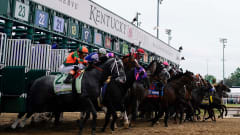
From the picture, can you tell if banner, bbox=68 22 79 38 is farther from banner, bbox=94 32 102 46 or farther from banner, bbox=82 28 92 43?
banner, bbox=94 32 102 46

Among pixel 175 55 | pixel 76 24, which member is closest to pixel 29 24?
pixel 76 24

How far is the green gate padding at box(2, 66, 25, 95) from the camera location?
778 centimetres

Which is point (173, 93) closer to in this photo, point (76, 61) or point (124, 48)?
point (76, 61)

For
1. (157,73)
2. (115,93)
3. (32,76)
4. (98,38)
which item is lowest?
(115,93)

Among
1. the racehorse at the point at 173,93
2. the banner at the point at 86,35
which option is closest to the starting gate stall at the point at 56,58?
the racehorse at the point at 173,93

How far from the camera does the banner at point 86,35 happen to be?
63.4ft

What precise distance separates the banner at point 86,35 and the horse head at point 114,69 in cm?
1178

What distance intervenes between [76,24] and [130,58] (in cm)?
998

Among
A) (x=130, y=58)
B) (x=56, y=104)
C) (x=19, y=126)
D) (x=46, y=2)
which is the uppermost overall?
(x=46, y=2)

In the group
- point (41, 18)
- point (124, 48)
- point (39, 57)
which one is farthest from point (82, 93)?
point (124, 48)

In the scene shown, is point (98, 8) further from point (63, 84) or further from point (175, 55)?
point (175, 55)

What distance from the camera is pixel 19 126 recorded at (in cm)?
842

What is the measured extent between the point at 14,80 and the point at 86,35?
39.7ft

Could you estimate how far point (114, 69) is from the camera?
769 cm
